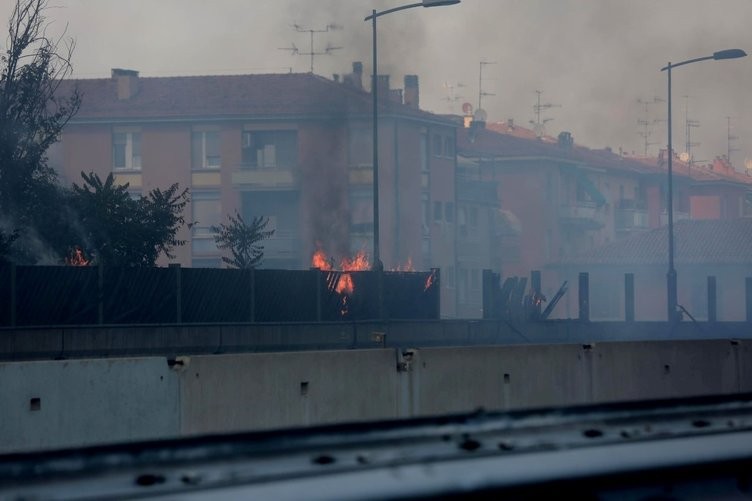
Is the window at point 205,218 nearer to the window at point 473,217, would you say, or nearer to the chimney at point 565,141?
the window at point 473,217

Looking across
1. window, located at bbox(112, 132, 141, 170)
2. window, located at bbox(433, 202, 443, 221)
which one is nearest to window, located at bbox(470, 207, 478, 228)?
window, located at bbox(433, 202, 443, 221)

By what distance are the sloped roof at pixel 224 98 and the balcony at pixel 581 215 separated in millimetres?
17288

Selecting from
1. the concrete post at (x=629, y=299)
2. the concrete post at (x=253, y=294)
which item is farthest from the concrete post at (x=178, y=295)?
the concrete post at (x=629, y=299)

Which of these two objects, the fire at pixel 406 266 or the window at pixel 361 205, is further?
the window at pixel 361 205

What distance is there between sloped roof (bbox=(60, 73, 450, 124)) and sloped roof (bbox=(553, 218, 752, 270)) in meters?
14.5

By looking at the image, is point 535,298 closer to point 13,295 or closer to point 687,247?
point 13,295

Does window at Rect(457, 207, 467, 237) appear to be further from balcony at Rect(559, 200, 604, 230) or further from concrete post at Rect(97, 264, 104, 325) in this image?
concrete post at Rect(97, 264, 104, 325)

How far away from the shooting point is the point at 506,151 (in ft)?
273

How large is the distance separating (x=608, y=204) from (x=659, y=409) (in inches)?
3522

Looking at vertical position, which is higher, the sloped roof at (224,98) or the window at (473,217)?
the sloped roof at (224,98)

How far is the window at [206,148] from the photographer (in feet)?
210

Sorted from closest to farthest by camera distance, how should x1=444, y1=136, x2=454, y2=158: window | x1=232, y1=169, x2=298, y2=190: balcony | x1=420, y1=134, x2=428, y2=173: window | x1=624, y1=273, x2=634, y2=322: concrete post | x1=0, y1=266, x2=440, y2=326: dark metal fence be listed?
1. x1=0, y1=266, x2=440, y2=326: dark metal fence
2. x1=624, y1=273, x2=634, y2=322: concrete post
3. x1=232, y1=169, x2=298, y2=190: balcony
4. x1=420, y1=134, x2=428, y2=173: window
5. x1=444, y1=136, x2=454, y2=158: window

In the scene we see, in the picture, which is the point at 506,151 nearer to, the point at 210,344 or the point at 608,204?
the point at 608,204

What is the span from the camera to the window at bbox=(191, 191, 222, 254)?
63.0 meters
